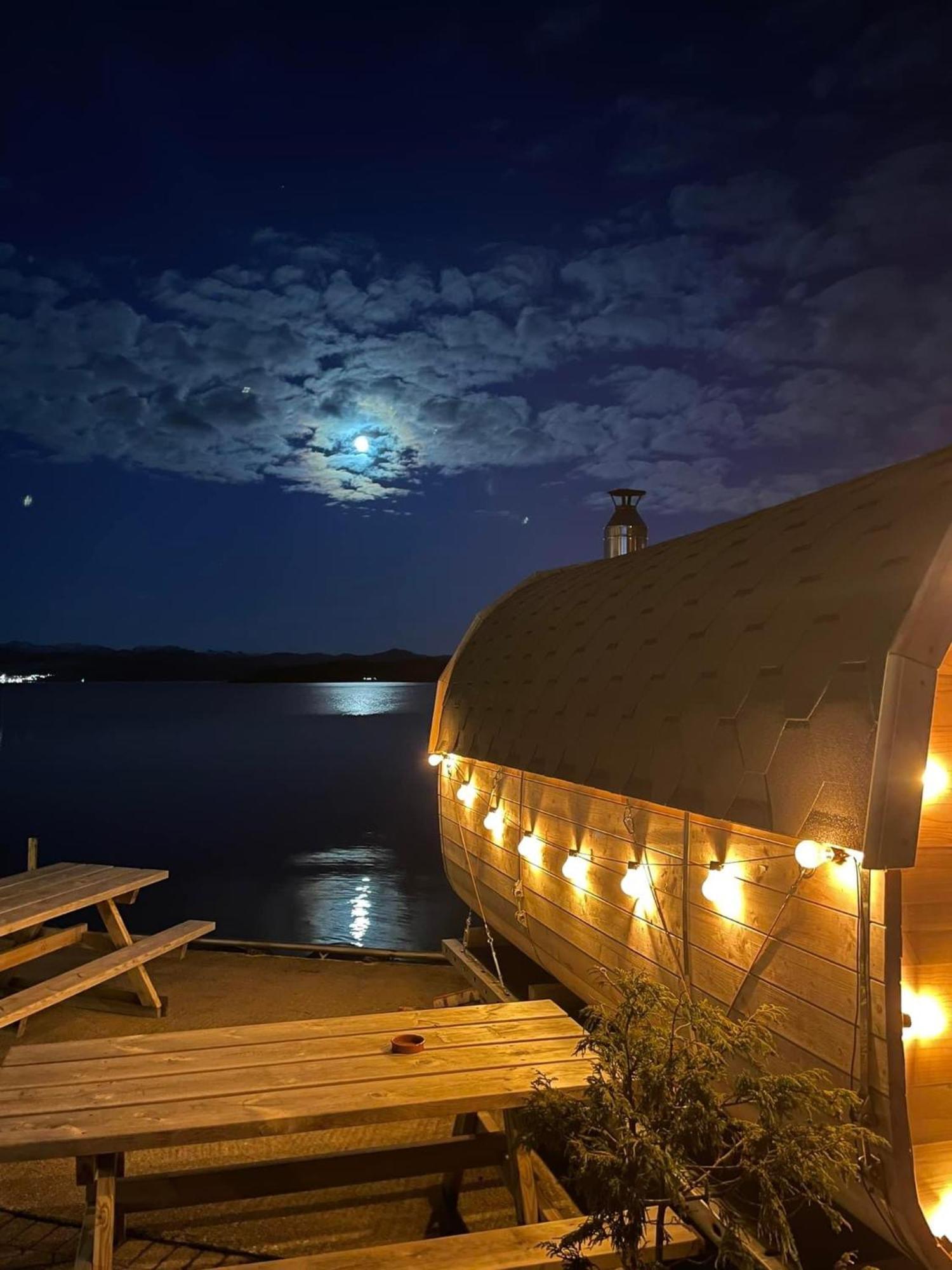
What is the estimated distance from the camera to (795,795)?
4.17 m

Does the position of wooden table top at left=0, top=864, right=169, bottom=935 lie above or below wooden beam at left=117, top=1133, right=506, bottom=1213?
above

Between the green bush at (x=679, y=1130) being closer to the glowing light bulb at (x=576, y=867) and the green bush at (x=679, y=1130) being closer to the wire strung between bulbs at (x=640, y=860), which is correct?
the wire strung between bulbs at (x=640, y=860)

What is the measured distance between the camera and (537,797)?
26.0 feet

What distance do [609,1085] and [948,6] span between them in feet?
58.5

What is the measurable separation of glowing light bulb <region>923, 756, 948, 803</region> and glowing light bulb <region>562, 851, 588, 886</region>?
2.99m

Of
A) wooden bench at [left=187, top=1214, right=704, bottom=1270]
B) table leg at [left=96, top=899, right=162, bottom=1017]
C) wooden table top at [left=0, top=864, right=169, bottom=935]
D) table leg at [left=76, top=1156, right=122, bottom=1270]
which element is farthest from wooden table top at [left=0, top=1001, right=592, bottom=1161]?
table leg at [left=96, top=899, right=162, bottom=1017]

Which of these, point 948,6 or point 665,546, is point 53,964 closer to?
point 665,546

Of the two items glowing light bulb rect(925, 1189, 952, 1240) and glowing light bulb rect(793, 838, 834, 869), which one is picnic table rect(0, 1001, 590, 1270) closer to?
glowing light bulb rect(793, 838, 834, 869)

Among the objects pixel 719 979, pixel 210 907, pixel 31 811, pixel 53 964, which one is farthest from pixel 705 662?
pixel 31 811

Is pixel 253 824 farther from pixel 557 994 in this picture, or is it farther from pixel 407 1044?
pixel 407 1044

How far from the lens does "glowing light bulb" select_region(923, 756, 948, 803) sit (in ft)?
14.5

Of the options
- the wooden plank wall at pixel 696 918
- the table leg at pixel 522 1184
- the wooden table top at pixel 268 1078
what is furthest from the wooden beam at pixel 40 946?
the table leg at pixel 522 1184

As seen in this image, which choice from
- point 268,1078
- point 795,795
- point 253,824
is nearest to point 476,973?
point 268,1078

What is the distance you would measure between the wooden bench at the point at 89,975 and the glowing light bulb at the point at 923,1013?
6.12 metres
